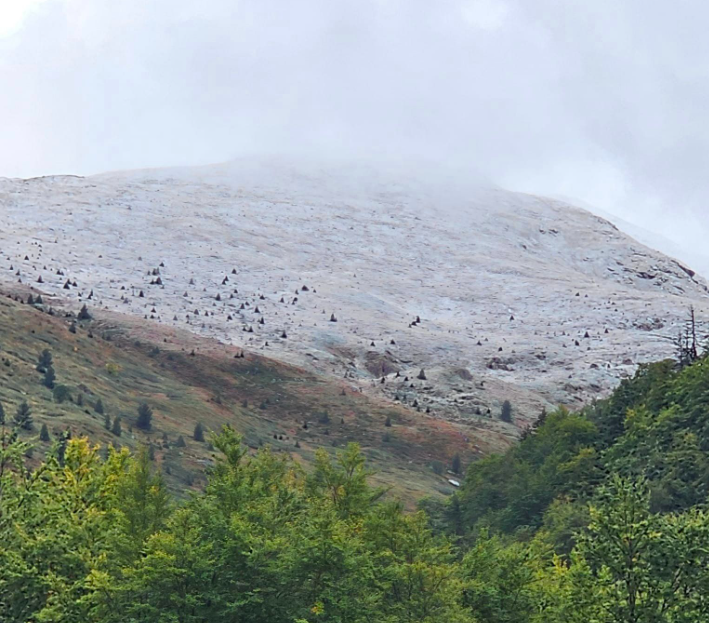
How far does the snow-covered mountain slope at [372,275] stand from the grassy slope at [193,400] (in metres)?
7.71

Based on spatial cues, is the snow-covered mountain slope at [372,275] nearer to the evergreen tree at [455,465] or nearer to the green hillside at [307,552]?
the evergreen tree at [455,465]

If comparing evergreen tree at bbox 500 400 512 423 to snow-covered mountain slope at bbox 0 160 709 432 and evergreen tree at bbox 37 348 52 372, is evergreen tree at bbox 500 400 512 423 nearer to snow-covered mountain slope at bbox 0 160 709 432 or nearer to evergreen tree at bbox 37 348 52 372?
snow-covered mountain slope at bbox 0 160 709 432

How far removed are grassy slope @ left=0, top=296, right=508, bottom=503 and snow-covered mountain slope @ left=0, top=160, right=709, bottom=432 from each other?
7.71 m

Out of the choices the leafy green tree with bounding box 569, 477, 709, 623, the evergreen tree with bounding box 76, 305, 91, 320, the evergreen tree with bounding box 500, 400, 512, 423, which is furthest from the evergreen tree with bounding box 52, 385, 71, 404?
the leafy green tree with bounding box 569, 477, 709, 623

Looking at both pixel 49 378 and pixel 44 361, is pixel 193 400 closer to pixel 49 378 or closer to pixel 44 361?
pixel 44 361

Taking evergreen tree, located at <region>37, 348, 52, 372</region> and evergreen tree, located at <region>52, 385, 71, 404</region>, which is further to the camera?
evergreen tree, located at <region>37, 348, 52, 372</region>

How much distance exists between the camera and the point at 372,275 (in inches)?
5281

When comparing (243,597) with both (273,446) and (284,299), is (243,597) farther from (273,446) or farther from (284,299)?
(284,299)

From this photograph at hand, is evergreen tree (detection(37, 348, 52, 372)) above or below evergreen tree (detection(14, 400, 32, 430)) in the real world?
above

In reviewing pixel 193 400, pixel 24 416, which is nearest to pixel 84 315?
pixel 193 400

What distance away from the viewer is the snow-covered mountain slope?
355 feet

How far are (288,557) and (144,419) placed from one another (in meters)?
44.2

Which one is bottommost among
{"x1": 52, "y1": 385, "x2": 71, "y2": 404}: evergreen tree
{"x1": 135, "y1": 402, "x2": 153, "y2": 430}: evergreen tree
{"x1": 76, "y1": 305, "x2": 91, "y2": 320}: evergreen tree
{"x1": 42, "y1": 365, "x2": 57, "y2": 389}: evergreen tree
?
{"x1": 135, "y1": 402, "x2": 153, "y2": 430}: evergreen tree

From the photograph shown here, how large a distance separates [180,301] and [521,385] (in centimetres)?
3298
